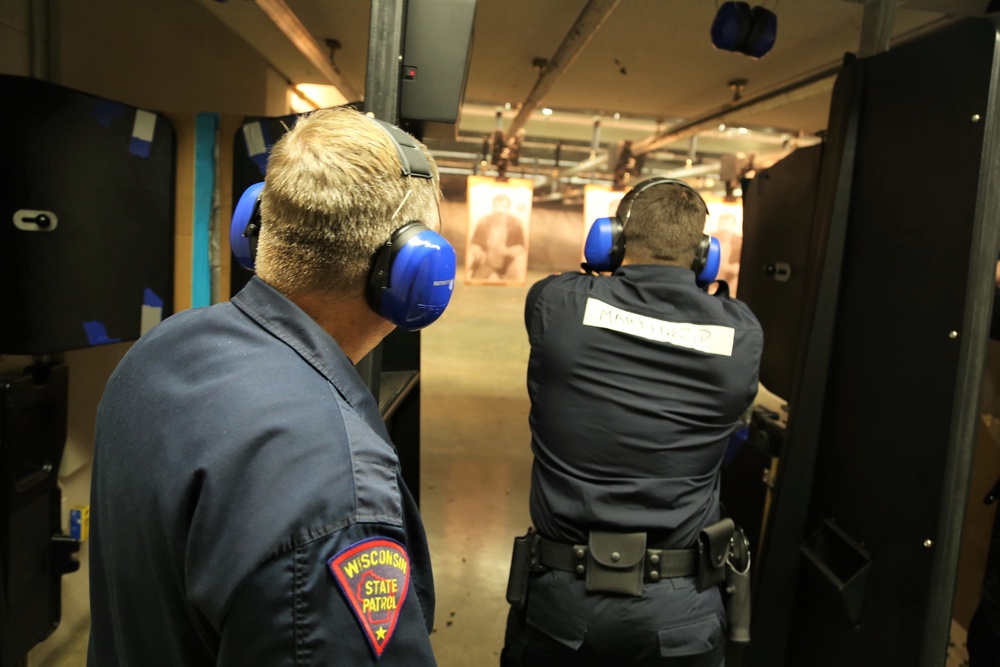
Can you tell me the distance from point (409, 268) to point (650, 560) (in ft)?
3.57

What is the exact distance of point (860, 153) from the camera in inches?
63.6

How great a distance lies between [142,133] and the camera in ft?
6.59

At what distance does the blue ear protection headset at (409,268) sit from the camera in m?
0.75

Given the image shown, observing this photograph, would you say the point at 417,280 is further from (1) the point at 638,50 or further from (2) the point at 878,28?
(1) the point at 638,50

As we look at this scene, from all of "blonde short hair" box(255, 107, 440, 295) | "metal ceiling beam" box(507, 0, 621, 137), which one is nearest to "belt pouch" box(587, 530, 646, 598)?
"blonde short hair" box(255, 107, 440, 295)

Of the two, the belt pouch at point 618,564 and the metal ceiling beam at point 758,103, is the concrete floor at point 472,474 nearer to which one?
the belt pouch at point 618,564

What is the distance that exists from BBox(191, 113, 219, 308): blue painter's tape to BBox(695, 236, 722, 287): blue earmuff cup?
5.47 ft

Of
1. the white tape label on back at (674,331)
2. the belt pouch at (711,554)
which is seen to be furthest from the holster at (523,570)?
the white tape label on back at (674,331)

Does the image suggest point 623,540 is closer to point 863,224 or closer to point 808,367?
point 808,367

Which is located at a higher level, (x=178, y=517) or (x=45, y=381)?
(x=178, y=517)

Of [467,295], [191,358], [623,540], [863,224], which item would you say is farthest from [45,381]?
[467,295]

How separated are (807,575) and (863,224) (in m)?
0.98

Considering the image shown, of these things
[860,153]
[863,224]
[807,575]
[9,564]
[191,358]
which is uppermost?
[860,153]

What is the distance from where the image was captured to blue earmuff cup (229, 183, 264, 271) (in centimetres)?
104
